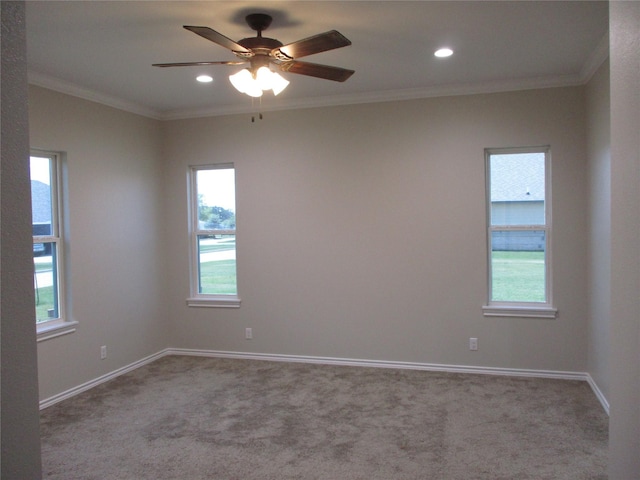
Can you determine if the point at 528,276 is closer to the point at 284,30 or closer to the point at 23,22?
the point at 284,30

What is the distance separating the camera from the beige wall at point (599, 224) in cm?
359

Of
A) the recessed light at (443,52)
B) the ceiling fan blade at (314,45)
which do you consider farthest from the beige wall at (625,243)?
the recessed light at (443,52)

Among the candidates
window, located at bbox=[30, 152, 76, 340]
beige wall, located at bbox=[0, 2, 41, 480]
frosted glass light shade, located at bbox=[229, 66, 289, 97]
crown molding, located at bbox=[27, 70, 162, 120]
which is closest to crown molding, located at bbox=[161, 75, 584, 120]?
crown molding, located at bbox=[27, 70, 162, 120]

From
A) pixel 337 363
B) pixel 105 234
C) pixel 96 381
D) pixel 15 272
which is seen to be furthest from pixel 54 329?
pixel 15 272

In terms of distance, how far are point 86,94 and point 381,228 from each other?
9.98 ft

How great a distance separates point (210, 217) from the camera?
18.1ft

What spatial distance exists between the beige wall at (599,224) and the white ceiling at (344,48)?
317mm

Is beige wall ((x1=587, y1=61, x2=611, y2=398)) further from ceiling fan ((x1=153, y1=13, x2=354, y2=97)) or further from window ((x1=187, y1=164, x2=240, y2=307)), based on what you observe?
window ((x1=187, y1=164, x2=240, y2=307))

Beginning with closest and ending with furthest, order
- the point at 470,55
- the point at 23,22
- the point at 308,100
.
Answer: the point at 23,22
the point at 470,55
the point at 308,100

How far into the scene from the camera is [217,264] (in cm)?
550

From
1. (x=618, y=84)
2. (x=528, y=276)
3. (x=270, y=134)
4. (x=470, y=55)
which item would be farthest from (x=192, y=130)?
(x=618, y=84)

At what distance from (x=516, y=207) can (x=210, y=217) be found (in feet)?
10.7

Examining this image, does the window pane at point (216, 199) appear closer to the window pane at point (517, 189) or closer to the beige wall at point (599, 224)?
the window pane at point (517, 189)

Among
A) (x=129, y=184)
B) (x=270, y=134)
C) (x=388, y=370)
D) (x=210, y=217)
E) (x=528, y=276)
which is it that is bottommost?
(x=388, y=370)
